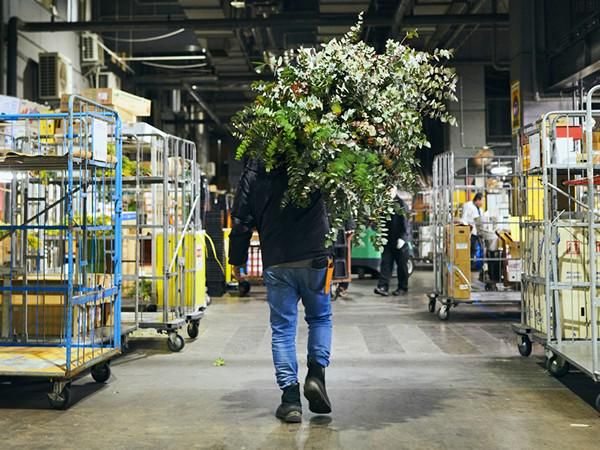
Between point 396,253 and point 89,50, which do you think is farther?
point 89,50

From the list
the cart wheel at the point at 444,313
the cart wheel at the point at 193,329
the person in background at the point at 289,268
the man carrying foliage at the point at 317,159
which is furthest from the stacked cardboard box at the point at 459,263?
the person in background at the point at 289,268

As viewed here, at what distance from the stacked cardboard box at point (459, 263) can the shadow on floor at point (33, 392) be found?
5105 millimetres

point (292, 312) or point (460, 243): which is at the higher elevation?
point (460, 243)

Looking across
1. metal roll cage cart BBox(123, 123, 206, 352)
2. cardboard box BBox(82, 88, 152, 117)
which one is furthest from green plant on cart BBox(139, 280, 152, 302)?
cardboard box BBox(82, 88, 152, 117)

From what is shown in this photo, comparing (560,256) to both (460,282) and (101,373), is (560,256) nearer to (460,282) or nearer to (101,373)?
(460,282)

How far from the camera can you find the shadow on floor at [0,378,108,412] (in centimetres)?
496

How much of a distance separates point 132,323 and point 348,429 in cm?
335

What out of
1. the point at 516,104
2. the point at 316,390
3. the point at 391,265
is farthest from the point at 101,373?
the point at 516,104

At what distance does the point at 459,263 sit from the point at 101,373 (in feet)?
17.0

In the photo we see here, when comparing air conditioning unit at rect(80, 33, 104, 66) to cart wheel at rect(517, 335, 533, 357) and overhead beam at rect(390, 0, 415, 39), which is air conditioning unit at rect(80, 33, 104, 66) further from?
cart wheel at rect(517, 335, 533, 357)

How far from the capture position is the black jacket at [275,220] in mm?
4473

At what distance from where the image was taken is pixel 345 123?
14.2ft

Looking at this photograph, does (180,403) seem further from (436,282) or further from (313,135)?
(436,282)

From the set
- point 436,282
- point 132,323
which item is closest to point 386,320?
point 436,282
